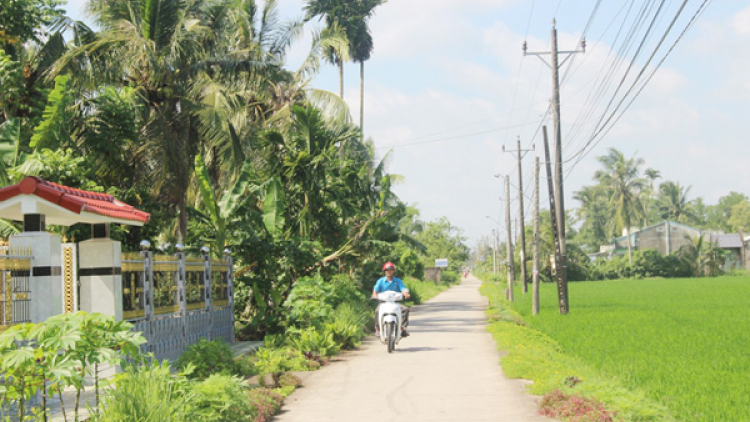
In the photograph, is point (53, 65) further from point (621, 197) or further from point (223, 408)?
point (621, 197)

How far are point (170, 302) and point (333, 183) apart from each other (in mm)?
→ 10699

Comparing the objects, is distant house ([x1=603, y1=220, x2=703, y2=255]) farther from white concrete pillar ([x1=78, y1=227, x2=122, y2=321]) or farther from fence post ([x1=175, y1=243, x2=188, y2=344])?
white concrete pillar ([x1=78, y1=227, x2=122, y2=321])

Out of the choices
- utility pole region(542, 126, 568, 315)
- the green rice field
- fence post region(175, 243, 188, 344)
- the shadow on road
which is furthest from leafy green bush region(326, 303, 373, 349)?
utility pole region(542, 126, 568, 315)

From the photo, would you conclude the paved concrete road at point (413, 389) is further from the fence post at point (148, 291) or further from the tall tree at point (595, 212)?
the tall tree at point (595, 212)

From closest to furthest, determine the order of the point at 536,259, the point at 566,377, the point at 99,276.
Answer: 1. the point at 566,377
2. the point at 99,276
3. the point at 536,259

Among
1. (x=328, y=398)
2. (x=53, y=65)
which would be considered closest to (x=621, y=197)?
(x=53, y=65)

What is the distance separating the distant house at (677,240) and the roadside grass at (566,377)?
6738 centimetres

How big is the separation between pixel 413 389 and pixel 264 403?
8.42ft

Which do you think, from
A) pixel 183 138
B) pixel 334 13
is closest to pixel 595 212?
pixel 334 13

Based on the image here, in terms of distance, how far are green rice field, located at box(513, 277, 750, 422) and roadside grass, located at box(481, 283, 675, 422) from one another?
1.11ft

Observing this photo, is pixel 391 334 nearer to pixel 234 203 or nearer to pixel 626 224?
pixel 234 203

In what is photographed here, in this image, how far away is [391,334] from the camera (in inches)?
661

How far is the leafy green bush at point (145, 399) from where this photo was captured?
24.1 feet

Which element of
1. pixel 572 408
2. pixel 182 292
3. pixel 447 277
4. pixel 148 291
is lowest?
pixel 447 277
